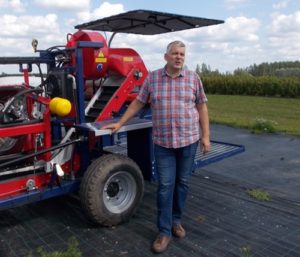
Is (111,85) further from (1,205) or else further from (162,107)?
(1,205)

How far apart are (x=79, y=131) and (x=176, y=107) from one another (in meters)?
1.24

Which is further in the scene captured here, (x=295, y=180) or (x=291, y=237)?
(x=295, y=180)

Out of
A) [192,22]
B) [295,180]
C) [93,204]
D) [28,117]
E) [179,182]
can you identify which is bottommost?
[295,180]

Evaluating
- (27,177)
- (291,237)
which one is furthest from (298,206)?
(27,177)

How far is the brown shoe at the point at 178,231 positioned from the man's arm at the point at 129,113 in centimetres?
105

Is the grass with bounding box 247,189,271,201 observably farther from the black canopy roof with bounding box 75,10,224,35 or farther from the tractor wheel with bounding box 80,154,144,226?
the black canopy roof with bounding box 75,10,224,35

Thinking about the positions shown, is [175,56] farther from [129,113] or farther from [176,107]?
[129,113]

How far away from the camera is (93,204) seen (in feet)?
12.4

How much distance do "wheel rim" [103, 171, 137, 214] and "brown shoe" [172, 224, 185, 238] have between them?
1.84 ft

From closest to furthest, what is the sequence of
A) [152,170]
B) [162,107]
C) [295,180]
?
[162,107]
[152,170]
[295,180]

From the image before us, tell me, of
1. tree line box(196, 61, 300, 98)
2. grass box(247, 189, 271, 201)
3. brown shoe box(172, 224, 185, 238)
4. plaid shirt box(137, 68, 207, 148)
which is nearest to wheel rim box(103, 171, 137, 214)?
brown shoe box(172, 224, 185, 238)

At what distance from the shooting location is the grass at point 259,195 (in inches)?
189

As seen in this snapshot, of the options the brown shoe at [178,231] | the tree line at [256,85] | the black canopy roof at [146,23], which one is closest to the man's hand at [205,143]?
the brown shoe at [178,231]

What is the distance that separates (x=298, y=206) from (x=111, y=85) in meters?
2.49
